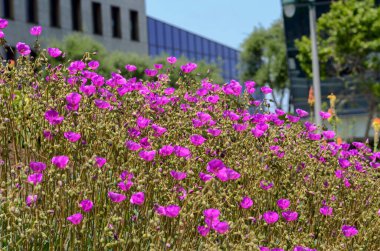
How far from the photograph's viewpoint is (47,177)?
148 inches

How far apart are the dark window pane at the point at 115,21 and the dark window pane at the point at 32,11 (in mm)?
6412

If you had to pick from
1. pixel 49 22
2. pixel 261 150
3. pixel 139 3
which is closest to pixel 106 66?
pixel 49 22

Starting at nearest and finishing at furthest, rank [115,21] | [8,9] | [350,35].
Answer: [350,35], [8,9], [115,21]

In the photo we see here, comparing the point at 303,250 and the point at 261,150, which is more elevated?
the point at 261,150

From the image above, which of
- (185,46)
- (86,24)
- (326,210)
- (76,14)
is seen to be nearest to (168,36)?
(185,46)

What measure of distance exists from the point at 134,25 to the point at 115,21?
1992mm

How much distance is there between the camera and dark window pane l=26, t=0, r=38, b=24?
41.0 metres

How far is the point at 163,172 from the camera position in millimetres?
3898

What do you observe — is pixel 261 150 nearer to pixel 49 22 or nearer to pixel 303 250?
pixel 303 250

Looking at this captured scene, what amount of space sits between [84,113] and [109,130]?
0.84 ft

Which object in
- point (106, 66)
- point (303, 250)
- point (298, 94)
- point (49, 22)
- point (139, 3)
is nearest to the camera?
point (303, 250)

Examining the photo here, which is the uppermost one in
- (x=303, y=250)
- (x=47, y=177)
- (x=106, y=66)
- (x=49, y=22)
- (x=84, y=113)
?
(x=49, y=22)

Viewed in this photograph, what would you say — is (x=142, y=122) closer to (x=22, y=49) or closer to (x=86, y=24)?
(x=22, y=49)

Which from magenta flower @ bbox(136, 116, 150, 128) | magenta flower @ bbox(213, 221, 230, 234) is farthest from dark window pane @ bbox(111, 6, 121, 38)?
magenta flower @ bbox(213, 221, 230, 234)
